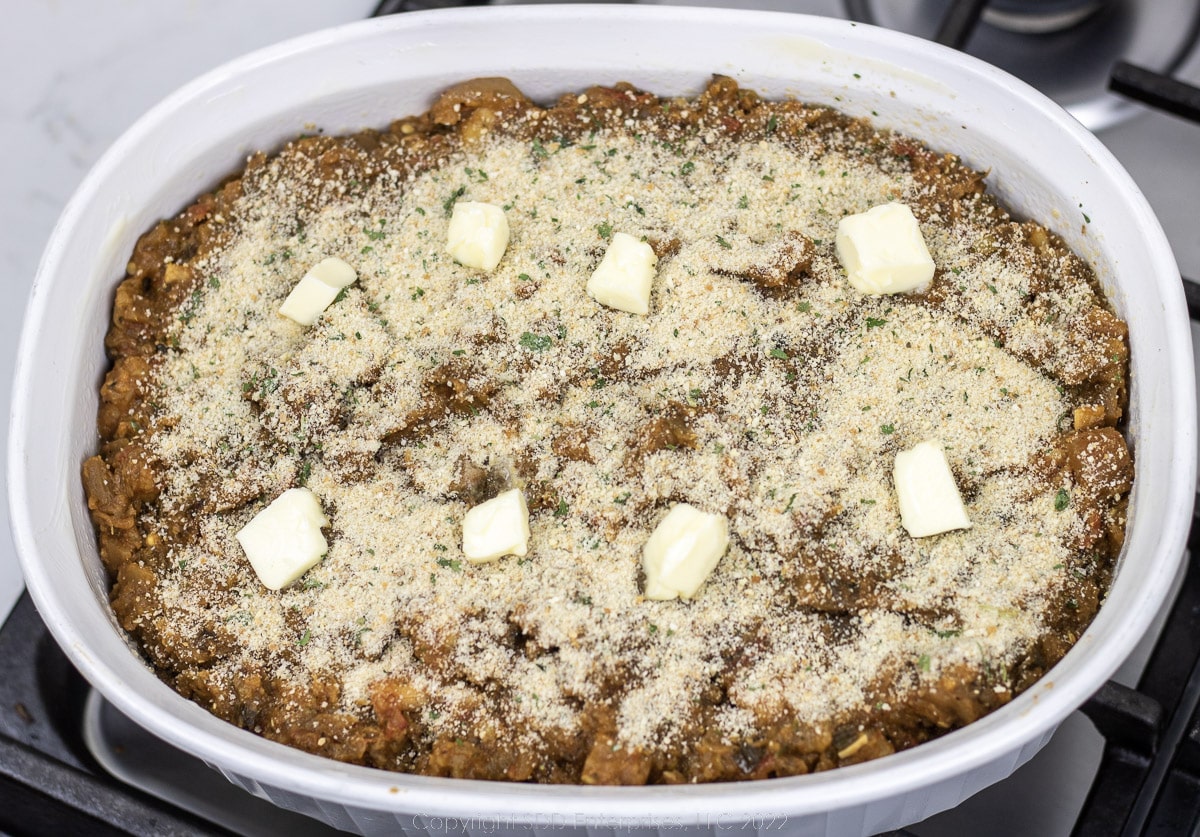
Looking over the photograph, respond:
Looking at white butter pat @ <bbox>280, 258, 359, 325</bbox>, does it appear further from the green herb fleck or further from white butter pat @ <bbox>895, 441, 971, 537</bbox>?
white butter pat @ <bbox>895, 441, 971, 537</bbox>

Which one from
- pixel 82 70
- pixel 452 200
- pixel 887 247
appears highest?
pixel 887 247

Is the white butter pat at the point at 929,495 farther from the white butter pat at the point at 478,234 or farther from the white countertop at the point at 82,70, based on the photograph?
the white countertop at the point at 82,70

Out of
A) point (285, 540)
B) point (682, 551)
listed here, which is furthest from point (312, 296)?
point (682, 551)

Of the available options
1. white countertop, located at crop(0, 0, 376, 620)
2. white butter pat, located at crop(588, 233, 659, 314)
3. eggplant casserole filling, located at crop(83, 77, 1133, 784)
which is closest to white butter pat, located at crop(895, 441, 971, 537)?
eggplant casserole filling, located at crop(83, 77, 1133, 784)

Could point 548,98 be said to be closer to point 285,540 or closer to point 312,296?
point 312,296

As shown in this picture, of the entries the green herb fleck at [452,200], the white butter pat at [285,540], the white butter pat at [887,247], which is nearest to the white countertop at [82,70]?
the green herb fleck at [452,200]

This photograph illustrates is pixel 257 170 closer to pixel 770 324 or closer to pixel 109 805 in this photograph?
pixel 770 324
